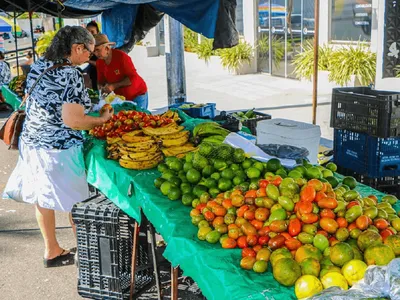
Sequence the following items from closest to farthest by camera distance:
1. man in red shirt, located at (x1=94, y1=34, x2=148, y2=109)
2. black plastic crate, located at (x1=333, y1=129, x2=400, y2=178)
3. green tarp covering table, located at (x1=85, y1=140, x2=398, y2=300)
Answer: green tarp covering table, located at (x1=85, y1=140, x2=398, y2=300) → black plastic crate, located at (x1=333, y1=129, x2=400, y2=178) → man in red shirt, located at (x1=94, y1=34, x2=148, y2=109)

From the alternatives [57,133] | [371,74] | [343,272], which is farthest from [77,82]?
[371,74]

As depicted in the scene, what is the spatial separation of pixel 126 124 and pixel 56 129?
0.79 metres

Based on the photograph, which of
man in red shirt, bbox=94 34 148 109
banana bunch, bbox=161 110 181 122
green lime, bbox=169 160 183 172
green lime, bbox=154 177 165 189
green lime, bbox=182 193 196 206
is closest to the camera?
green lime, bbox=182 193 196 206

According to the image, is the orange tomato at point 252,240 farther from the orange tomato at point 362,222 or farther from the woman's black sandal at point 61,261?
the woman's black sandal at point 61,261

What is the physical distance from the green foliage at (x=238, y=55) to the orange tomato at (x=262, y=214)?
566 inches

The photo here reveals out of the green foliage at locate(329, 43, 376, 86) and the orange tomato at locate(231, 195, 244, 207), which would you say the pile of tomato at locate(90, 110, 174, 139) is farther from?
the green foliage at locate(329, 43, 376, 86)

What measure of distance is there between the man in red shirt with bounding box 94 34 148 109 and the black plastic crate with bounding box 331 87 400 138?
3148 mm

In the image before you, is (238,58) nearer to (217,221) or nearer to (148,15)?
(148,15)

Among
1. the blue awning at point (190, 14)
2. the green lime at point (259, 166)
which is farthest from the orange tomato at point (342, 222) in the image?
the blue awning at point (190, 14)

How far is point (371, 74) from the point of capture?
11.7 m

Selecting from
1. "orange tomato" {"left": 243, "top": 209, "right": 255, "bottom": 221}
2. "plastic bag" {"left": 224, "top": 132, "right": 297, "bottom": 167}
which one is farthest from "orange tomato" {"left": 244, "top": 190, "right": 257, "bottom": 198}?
"plastic bag" {"left": 224, "top": 132, "right": 297, "bottom": 167}

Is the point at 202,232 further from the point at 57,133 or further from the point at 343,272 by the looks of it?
the point at 57,133

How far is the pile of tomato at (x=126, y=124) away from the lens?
487 cm

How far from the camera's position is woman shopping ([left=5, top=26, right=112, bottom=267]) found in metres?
4.23
